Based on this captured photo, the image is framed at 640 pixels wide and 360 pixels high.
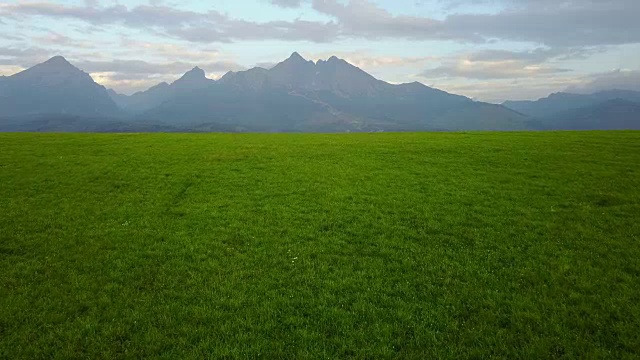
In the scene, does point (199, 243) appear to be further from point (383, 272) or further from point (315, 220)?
point (383, 272)

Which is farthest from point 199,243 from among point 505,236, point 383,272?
point 505,236

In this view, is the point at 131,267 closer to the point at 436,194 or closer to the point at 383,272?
the point at 383,272

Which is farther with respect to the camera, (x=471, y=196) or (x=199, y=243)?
(x=471, y=196)

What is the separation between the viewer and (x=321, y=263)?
18453mm

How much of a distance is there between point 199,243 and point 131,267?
371 cm

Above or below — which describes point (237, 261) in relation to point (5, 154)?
below

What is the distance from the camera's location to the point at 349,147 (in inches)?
2154

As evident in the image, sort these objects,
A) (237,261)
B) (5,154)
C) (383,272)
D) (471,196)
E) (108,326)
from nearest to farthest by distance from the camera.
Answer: (108,326)
(383,272)
(237,261)
(471,196)
(5,154)

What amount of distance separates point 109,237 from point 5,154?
3363cm

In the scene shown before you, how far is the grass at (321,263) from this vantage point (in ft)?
42.2

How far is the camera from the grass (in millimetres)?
12852

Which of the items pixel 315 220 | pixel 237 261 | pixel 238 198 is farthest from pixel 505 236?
pixel 238 198

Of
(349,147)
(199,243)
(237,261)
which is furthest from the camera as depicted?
(349,147)

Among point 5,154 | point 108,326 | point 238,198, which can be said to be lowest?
point 108,326
